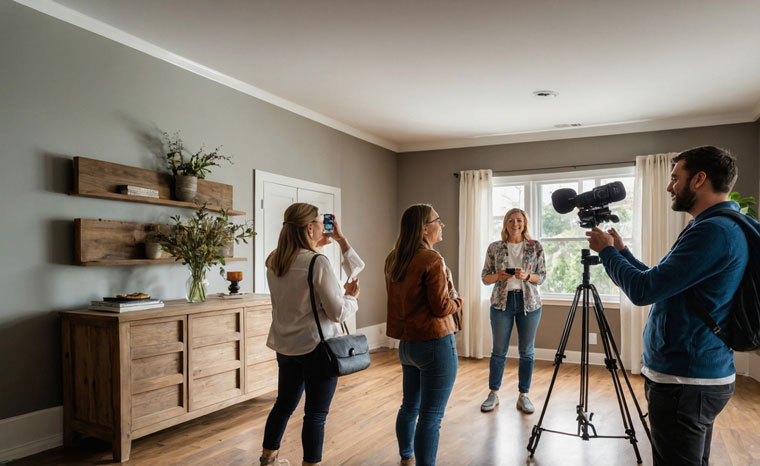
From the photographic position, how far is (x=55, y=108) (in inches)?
121

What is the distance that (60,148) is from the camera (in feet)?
10.2

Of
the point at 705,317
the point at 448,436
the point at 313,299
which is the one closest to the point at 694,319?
the point at 705,317

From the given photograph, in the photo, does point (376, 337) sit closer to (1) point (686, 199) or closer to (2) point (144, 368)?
(2) point (144, 368)

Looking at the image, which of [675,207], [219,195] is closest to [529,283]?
[675,207]

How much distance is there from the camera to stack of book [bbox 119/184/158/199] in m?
3.34

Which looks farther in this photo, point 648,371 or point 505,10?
point 505,10

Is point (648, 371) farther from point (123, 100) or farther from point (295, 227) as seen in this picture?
point (123, 100)

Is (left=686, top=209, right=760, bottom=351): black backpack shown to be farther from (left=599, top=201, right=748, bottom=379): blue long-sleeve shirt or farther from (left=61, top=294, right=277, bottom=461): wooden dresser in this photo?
(left=61, top=294, right=277, bottom=461): wooden dresser

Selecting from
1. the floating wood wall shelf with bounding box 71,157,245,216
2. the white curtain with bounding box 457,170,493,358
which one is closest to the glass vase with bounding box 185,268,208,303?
the floating wood wall shelf with bounding box 71,157,245,216

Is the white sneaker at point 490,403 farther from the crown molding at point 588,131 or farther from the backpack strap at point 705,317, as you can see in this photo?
the crown molding at point 588,131

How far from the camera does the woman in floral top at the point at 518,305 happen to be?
3.77m

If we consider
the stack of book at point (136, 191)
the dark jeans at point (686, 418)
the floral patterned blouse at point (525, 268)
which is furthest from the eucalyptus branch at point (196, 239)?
the dark jeans at point (686, 418)

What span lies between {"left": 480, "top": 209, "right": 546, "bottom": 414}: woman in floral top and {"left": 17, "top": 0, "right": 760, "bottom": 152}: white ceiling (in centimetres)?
131

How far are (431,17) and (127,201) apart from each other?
225 cm
